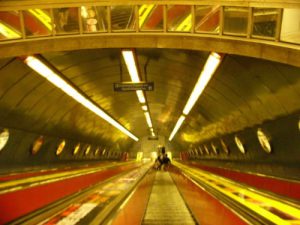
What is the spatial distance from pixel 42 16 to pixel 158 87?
9.22m

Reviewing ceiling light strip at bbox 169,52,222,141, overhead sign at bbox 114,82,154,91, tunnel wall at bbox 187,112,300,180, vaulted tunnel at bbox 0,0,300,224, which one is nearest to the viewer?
vaulted tunnel at bbox 0,0,300,224

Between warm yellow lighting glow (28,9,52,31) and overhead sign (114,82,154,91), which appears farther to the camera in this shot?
overhead sign (114,82,154,91)

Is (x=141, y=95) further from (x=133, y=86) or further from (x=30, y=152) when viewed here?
(x=133, y=86)

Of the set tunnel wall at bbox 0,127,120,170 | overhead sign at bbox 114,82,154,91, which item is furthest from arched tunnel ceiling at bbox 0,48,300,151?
overhead sign at bbox 114,82,154,91

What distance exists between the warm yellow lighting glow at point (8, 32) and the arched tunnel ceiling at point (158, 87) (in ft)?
3.34

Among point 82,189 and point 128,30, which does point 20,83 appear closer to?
point 128,30

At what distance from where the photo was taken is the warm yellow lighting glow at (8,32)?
8242mm

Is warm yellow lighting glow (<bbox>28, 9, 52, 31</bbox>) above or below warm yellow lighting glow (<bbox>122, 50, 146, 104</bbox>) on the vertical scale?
below

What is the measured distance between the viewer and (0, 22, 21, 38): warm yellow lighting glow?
8.24m

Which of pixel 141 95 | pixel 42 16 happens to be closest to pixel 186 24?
pixel 42 16

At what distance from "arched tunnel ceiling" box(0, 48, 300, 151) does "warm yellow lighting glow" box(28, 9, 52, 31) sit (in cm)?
148

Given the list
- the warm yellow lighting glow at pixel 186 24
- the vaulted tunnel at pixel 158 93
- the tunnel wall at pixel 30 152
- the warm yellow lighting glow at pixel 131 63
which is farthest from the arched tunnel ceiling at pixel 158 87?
the warm yellow lighting glow at pixel 186 24

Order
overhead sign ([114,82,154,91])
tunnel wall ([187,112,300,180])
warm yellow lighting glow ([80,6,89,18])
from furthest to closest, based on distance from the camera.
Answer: overhead sign ([114,82,154,91]) < tunnel wall ([187,112,300,180]) < warm yellow lighting glow ([80,6,89,18])

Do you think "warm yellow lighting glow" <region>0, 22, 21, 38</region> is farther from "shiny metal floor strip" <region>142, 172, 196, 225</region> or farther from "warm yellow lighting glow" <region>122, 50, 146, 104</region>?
"shiny metal floor strip" <region>142, 172, 196, 225</region>
